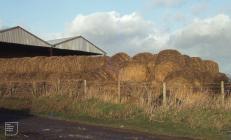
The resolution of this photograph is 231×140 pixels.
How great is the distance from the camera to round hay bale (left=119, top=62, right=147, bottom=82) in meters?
31.2

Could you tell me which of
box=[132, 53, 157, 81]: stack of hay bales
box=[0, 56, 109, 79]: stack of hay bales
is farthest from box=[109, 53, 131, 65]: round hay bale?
box=[0, 56, 109, 79]: stack of hay bales

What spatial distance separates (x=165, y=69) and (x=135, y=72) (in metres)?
1.99

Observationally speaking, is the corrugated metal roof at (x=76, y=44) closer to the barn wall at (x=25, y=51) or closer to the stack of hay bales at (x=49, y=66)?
the barn wall at (x=25, y=51)

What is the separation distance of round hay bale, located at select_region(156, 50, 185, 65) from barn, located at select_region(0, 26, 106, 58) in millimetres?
24672

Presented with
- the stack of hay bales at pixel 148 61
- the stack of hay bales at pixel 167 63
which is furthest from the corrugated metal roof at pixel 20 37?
the stack of hay bales at pixel 167 63

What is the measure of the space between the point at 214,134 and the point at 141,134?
2.61 metres

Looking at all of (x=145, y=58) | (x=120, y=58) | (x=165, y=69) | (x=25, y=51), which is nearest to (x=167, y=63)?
(x=165, y=69)

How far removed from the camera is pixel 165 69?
30234mm

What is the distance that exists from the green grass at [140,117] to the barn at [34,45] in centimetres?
2540

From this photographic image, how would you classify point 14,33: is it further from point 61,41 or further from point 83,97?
point 83,97

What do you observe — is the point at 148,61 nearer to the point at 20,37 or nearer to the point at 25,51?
the point at 20,37

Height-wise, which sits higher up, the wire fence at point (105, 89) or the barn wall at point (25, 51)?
the barn wall at point (25, 51)

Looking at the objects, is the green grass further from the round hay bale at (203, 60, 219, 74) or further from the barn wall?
the barn wall

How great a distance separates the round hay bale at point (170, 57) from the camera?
31.1 metres
